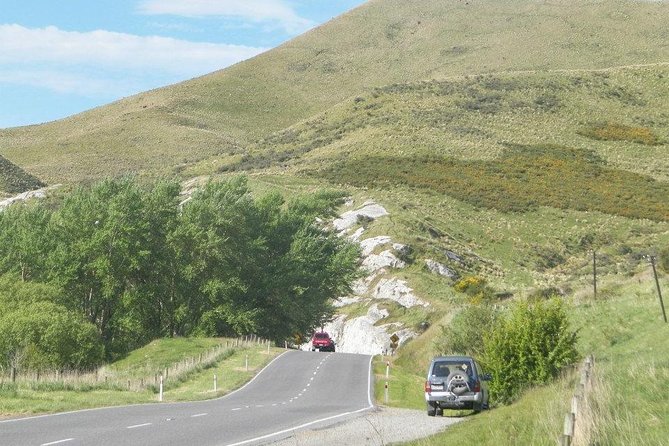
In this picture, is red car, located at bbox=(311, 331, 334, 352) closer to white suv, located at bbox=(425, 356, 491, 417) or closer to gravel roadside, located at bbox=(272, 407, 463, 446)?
white suv, located at bbox=(425, 356, 491, 417)

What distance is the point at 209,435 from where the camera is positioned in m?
18.4

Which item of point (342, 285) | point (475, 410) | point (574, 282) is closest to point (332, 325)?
point (342, 285)

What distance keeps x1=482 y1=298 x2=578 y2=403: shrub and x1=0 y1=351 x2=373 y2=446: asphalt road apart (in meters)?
4.46

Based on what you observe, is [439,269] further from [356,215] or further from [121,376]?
[121,376]

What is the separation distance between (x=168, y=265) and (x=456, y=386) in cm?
4044

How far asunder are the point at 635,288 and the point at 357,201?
46.0 m

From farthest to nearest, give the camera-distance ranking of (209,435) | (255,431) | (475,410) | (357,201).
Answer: (357,201) → (475,410) → (255,431) → (209,435)

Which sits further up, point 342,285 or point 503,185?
point 503,185

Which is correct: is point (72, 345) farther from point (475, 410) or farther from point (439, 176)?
point (439, 176)

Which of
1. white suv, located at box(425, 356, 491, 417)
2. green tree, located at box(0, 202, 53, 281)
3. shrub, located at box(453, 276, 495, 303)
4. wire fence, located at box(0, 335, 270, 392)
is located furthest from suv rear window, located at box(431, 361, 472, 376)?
green tree, located at box(0, 202, 53, 281)

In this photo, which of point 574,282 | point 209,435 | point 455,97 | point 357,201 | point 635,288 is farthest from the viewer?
point 455,97

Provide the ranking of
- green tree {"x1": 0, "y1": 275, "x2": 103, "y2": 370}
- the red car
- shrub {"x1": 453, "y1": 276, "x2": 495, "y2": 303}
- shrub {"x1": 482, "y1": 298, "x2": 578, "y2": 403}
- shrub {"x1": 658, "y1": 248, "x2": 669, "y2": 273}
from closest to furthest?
shrub {"x1": 482, "y1": 298, "x2": 578, "y2": 403} < green tree {"x1": 0, "y1": 275, "x2": 103, "y2": 370} < shrub {"x1": 658, "y1": 248, "x2": 669, "y2": 273} < shrub {"x1": 453, "y1": 276, "x2": 495, "y2": 303} < the red car

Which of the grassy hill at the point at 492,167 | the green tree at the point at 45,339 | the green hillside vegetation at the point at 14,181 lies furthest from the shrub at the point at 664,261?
the green hillside vegetation at the point at 14,181

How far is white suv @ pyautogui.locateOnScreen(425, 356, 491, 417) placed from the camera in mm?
26203
